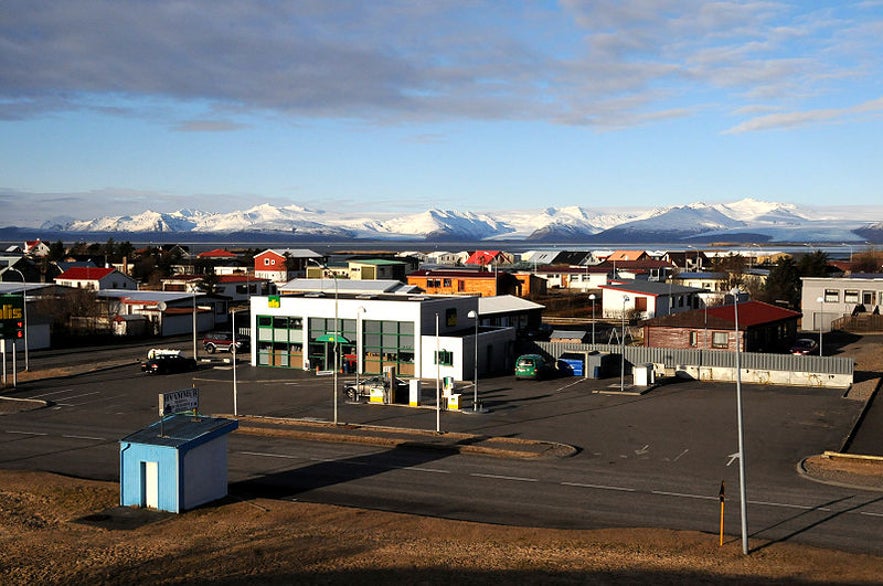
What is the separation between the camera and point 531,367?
2003 inches

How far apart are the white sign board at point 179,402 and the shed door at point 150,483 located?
222 inches

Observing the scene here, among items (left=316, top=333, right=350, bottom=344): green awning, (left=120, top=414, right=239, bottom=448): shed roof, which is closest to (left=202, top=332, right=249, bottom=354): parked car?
(left=316, top=333, right=350, bottom=344): green awning

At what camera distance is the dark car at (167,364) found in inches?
2157

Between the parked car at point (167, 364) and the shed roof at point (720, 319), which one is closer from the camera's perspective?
the parked car at point (167, 364)

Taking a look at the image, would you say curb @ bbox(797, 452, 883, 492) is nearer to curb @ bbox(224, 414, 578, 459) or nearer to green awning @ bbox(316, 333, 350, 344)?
curb @ bbox(224, 414, 578, 459)

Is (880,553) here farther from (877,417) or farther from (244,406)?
(244,406)

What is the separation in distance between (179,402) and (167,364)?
23.5 m

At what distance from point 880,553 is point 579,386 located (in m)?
28.0

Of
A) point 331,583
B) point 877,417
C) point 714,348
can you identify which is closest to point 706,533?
point 331,583

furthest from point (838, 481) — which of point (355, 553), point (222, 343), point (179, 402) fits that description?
point (222, 343)

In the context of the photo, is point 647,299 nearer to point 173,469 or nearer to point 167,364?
point 167,364

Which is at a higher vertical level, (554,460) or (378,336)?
(378,336)

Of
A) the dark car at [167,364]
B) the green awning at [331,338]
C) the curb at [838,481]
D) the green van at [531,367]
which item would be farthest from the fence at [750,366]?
the dark car at [167,364]

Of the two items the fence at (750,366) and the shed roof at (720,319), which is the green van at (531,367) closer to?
the fence at (750,366)
